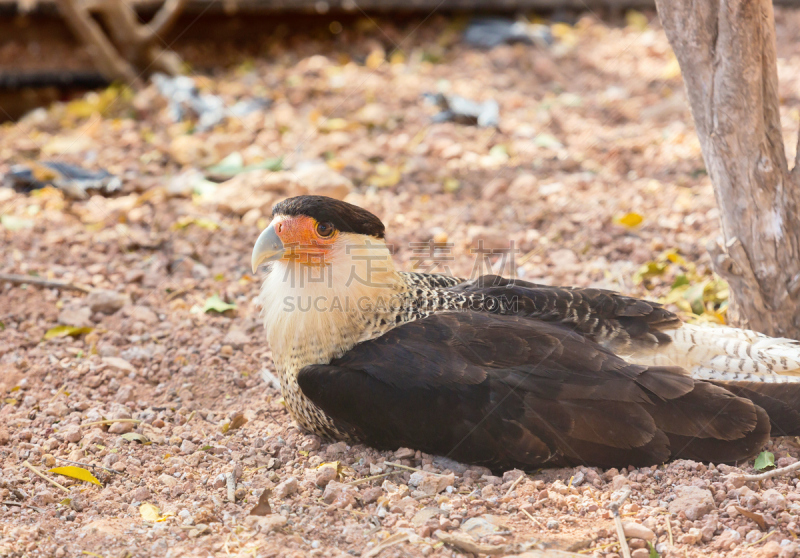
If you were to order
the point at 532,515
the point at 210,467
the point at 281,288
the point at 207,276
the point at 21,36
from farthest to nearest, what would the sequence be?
the point at 21,36, the point at 207,276, the point at 281,288, the point at 210,467, the point at 532,515

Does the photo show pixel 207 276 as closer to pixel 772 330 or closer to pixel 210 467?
pixel 210 467

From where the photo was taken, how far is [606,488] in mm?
3051

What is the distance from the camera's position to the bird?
316cm

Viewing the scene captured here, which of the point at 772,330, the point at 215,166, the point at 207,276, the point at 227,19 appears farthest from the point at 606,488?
the point at 227,19

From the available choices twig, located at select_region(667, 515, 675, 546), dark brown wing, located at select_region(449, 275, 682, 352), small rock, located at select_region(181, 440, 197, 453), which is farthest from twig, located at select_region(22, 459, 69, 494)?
twig, located at select_region(667, 515, 675, 546)

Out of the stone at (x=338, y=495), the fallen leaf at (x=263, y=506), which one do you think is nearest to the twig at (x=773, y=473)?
the stone at (x=338, y=495)

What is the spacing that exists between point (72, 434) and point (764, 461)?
10.4ft

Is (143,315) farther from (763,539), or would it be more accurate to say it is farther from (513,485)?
(763,539)

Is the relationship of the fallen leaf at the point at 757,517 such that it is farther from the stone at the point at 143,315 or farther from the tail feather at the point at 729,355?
the stone at the point at 143,315

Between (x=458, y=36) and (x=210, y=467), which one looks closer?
(x=210, y=467)

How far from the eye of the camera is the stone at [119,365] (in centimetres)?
404

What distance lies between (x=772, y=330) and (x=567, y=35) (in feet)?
20.8

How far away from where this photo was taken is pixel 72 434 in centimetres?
343

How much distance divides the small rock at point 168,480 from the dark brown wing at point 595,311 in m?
1.64
